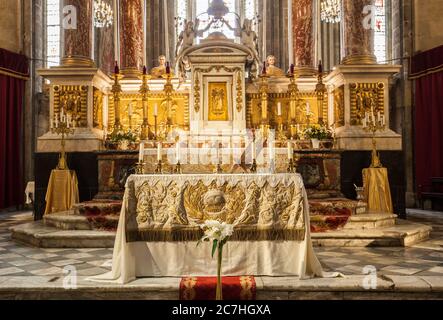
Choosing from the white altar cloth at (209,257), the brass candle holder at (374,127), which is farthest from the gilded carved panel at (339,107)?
the white altar cloth at (209,257)

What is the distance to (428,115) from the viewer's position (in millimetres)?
11867

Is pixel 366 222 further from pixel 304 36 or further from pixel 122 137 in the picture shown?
pixel 304 36

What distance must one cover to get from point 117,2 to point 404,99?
27.4 feet

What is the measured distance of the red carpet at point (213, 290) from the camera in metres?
3.89

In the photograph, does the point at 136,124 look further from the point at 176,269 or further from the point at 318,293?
the point at 318,293

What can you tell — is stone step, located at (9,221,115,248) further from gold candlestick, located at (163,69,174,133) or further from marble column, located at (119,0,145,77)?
marble column, located at (119,0,145,77)

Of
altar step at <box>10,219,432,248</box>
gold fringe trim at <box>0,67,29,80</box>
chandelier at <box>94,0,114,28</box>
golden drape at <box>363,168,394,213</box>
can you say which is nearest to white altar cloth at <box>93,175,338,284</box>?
altar step at <box>10,219,432,248</box>

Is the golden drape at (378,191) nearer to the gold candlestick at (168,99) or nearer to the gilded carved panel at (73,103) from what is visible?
the gold candlestick at (168,99)

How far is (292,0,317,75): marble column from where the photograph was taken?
11.0 m

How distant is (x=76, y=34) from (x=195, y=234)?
642 centimetres

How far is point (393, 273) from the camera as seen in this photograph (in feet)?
14.9

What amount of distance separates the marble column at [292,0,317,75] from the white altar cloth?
23.8 ft

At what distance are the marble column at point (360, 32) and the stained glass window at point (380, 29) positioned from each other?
19.0ft

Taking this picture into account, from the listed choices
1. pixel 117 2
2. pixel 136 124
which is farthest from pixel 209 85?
pixel 117 2
